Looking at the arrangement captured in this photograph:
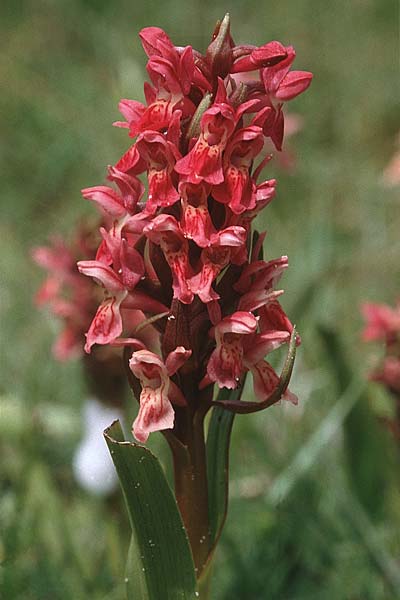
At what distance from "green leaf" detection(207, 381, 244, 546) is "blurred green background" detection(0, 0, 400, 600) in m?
0.45

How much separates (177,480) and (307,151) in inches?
97.1

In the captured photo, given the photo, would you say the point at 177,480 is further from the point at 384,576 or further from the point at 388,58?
the point at 388,58

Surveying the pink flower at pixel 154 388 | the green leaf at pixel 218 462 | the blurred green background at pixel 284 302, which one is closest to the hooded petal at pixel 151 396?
the pink flower at pixel 154 388

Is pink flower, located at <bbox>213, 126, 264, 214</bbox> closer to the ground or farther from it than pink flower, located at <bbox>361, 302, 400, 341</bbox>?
farther from it

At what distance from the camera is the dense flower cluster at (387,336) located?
162 cm

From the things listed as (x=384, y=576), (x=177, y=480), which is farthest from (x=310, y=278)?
(x=177, y=480)

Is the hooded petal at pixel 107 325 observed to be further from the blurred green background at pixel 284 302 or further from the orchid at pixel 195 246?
the blurred green background at pixel 284 302

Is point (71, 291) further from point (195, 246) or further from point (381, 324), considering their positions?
point (195, 246)

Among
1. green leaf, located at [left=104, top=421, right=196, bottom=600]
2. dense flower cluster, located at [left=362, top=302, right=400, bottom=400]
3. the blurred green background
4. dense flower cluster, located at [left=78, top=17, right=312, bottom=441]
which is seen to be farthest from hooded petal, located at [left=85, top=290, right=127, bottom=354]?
dense flower cluster, located at [left=362, top=302, right=400, bottom=400]

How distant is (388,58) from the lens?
12.3 ft

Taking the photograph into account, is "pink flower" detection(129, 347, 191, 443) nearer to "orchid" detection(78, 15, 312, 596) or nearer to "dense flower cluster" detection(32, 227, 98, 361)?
"orchid" detection(78, 15, 312, 596)

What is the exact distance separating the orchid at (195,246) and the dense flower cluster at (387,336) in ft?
2.15

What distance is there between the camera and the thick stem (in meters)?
1.03

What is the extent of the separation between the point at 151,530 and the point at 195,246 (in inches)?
13.1
